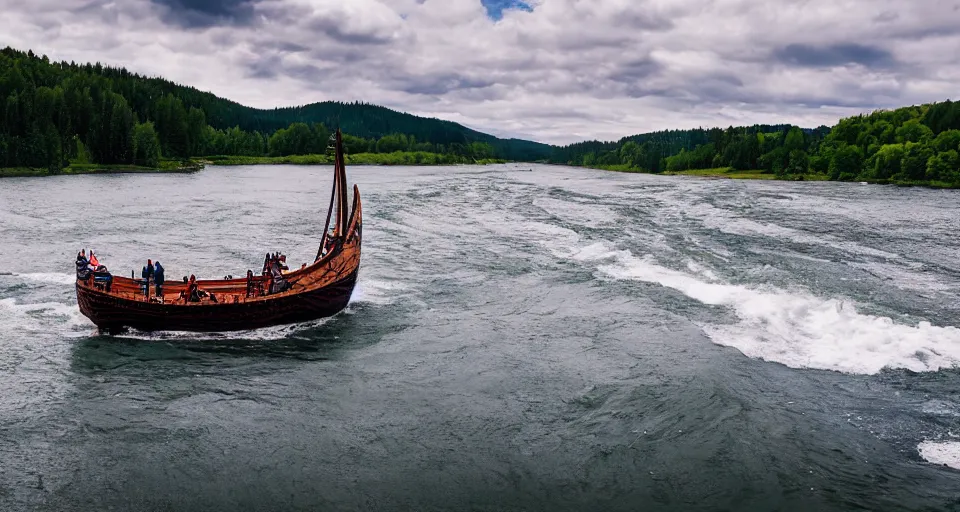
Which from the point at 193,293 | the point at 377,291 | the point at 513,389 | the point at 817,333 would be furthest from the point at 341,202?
the point at 817,333

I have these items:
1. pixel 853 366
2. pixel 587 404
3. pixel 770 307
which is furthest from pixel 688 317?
pixel 587 404

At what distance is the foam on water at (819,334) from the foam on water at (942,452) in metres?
6.81

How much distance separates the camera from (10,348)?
98.4ft

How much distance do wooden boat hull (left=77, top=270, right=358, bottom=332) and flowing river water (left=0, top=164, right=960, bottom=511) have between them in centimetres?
61

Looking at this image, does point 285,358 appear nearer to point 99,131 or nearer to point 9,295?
point 9,295

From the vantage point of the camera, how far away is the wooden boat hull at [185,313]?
3067 centimetres

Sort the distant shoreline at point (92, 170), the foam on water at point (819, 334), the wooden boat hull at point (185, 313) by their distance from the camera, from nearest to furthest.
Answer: the foam on water at point (819, 334), the wooden boat hull at point (185, 313), the distant shoreline at point (92, 170)

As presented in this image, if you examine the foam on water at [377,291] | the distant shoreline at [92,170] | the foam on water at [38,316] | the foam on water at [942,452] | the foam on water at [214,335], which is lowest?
the foam on water at [38,316]

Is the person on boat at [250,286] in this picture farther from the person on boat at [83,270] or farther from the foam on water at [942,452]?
the foam on water at [942,452]

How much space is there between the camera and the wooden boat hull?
30.7m

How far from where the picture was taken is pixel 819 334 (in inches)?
1313

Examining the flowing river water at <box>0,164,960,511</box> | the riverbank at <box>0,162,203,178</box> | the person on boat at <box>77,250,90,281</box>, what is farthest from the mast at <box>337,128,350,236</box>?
the riverbank at <box>0,162,203,178</box>

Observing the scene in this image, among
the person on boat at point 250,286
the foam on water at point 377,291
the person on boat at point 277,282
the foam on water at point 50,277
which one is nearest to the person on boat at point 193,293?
the person on boat at point 250,286

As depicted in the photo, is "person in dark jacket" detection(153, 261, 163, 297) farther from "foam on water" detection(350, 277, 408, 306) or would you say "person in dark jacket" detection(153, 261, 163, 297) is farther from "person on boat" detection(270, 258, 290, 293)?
"foam on water" detection(350, 277, 408, 306)
